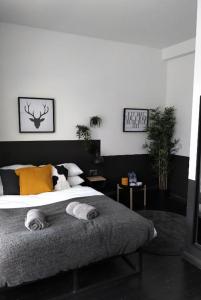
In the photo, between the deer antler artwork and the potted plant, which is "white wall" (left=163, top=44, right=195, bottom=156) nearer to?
the potted plant

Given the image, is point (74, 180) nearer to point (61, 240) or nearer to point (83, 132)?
point (83, 132)

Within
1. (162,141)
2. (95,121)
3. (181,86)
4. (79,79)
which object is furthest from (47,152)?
(181,86)

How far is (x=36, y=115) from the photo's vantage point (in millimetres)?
3918

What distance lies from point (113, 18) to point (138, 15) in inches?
13.7

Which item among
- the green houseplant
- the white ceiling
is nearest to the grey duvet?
the green houseplant

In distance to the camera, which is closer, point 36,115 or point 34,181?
point 34,181

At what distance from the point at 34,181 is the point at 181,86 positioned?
10.5 ft

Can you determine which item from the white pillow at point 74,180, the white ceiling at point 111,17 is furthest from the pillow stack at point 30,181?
the white ceiling at point 111,17

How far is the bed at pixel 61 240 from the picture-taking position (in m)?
1.91

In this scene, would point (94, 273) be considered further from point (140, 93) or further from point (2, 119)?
point (140, 93)

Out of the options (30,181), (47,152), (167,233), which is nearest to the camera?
(30,181)

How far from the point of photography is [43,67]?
3916 millimetres

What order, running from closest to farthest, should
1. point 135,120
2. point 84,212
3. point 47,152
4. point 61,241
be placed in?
point 61,241
point 84,212
point 47,152
point 135,120

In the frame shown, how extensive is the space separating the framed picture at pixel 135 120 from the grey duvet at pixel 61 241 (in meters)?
2.35
